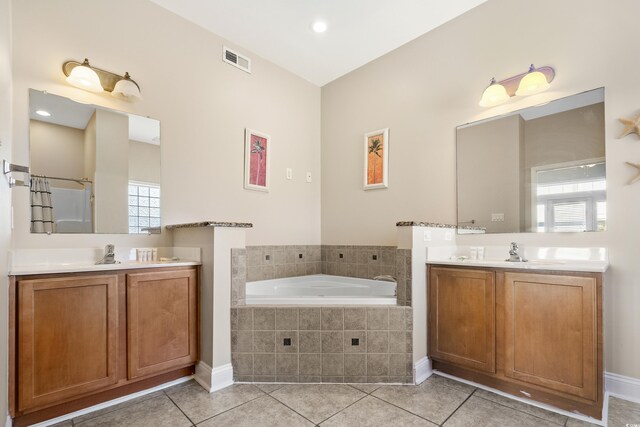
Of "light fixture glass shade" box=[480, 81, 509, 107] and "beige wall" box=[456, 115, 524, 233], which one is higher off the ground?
"light fixture glass shade" box=[480, 81, 509, 107]

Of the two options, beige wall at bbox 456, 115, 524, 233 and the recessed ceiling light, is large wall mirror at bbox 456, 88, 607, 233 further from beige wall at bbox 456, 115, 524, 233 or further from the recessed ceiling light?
the recessed ceiling light

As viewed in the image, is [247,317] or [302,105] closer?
[247,317]


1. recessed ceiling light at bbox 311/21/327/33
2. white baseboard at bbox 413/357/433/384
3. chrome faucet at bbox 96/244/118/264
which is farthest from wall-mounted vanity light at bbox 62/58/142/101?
white baseboard at bbox 413/357/433/384

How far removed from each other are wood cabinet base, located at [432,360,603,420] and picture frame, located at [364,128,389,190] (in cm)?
175

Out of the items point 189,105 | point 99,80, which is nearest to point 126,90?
point 99,80

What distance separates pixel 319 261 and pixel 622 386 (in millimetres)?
2661

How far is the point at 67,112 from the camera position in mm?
2121

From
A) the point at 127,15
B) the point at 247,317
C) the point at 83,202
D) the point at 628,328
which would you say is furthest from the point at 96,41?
the point at 628,328

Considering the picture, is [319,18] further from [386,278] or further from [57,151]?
[386,278]

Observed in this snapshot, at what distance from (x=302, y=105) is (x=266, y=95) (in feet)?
1.73

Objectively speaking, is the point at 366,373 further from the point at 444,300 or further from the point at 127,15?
the point at 127,15

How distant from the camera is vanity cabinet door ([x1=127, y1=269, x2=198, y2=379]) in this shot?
76.6 inches

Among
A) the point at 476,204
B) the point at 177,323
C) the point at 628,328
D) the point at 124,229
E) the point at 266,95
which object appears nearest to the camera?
the point at 628,328

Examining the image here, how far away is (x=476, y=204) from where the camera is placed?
2641mm
